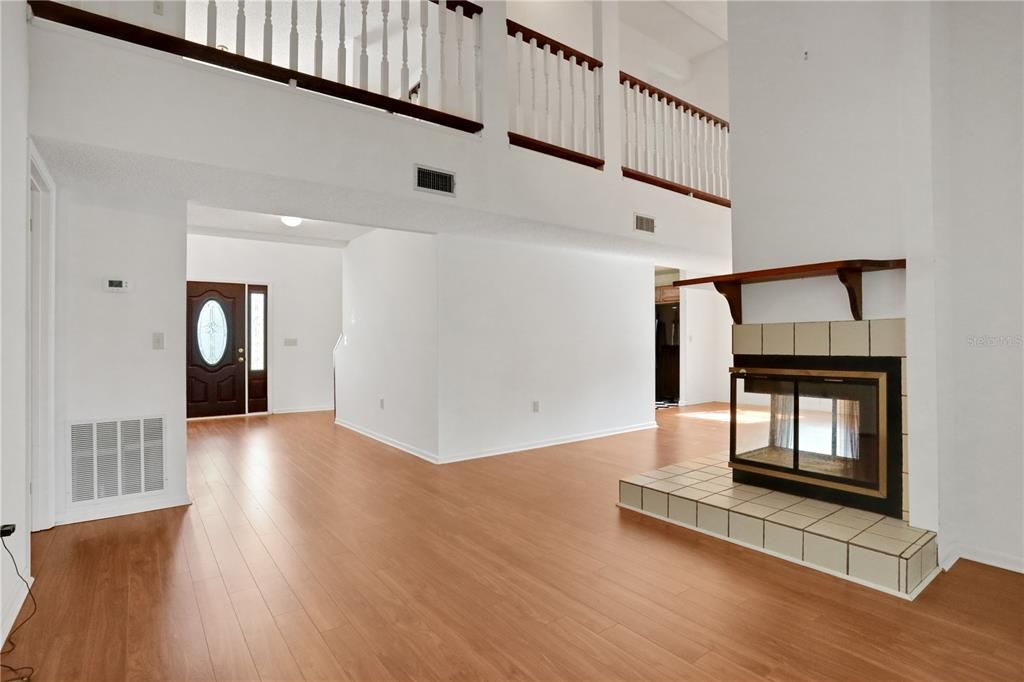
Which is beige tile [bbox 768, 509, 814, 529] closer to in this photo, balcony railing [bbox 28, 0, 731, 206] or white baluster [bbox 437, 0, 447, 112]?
balcony railing [bbox 28, 0, 731, 206]

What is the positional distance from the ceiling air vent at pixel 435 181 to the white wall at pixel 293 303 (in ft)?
17.9

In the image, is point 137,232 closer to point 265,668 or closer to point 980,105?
point 265,668

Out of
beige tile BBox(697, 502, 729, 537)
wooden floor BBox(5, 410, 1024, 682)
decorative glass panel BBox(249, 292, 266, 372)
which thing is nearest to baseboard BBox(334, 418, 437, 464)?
wooden floor BBox(5, 410, 1024, 682)

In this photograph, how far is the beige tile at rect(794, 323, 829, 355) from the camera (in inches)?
117

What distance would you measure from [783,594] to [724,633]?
18.3 inches

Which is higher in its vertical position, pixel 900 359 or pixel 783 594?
pixel 900 359

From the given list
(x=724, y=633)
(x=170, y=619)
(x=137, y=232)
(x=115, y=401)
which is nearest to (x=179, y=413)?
(x=115, y=401)

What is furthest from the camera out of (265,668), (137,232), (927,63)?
(137,232)

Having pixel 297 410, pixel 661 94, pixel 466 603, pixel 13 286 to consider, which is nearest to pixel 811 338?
pixel 466 603

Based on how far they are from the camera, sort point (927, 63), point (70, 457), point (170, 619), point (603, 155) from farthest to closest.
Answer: point (603, 155) → point (70, 457) → point (927, 63) → point (170, 619)

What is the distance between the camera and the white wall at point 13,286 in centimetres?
199

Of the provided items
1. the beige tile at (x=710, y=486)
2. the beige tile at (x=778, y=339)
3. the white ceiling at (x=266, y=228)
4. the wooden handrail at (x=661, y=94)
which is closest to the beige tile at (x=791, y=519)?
the beige tile at (x=710, y=486)

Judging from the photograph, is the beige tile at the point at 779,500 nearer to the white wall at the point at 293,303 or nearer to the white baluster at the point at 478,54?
the white baluster at the point at 478,54

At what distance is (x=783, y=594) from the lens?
2.25 meters
